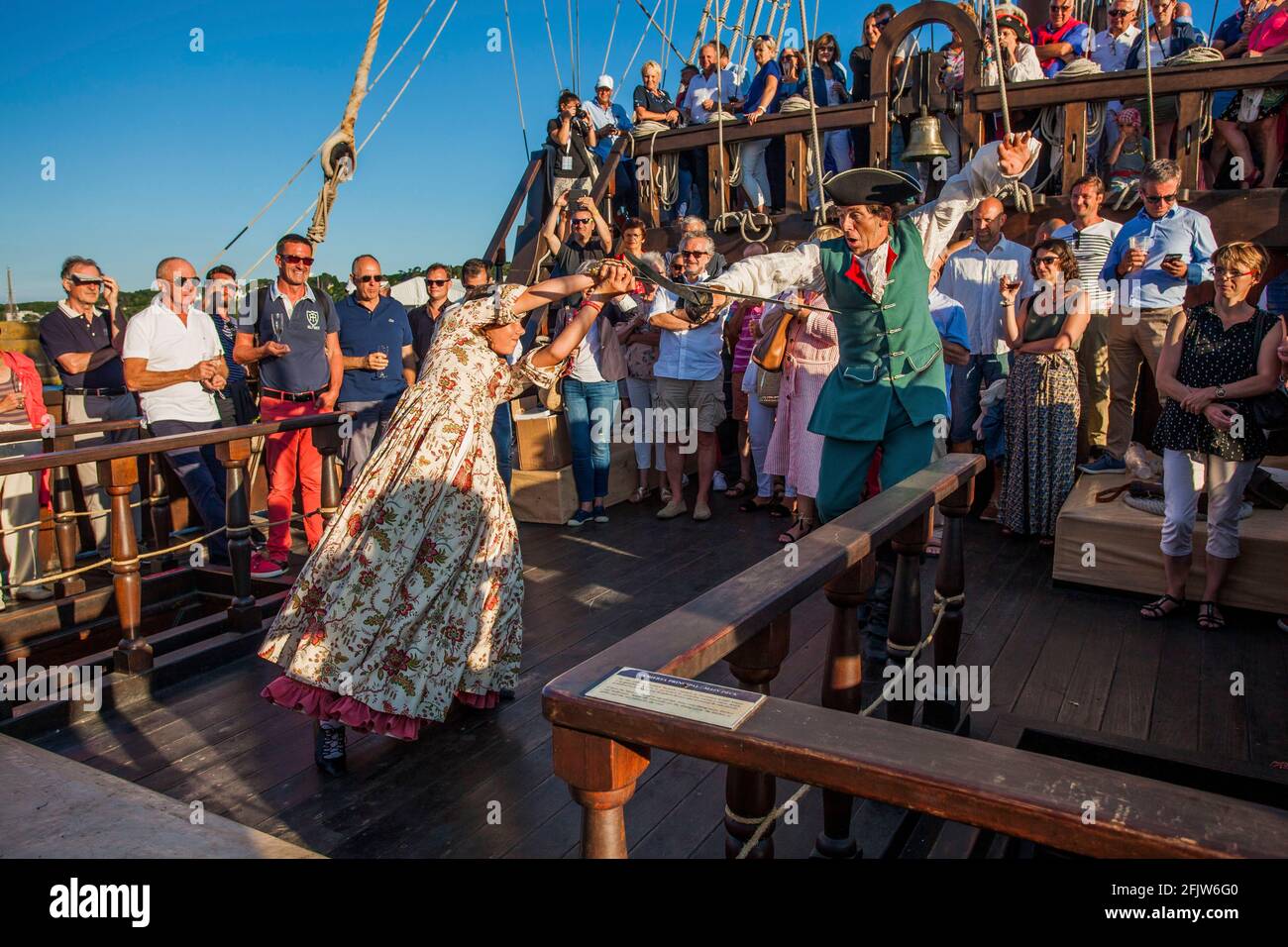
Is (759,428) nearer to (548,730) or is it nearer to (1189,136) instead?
(1189,136)

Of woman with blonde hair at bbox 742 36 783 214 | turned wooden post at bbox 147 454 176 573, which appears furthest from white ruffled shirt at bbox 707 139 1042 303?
woman with blonde hair at bbox 742 36 783 214

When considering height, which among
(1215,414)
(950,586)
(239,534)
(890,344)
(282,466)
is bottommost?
(950,586)

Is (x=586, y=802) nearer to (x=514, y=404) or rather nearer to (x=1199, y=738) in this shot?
(x=1199, y=738)

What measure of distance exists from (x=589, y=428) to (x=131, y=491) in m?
2.84

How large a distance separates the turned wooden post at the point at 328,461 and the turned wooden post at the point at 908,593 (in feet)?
9.34

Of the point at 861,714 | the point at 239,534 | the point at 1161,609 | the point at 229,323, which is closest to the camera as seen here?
the point at 861,714

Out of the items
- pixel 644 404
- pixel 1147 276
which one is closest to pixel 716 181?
pixel 644 404

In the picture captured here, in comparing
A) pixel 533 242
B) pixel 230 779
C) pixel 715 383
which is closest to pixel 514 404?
pixel 715 383

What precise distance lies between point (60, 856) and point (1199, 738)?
317 cm

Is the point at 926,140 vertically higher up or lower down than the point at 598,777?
higher up

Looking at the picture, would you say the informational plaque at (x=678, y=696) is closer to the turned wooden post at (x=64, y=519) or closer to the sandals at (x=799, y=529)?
the sandals at (x=799, y=529)

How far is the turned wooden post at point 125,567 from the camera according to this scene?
3.48m

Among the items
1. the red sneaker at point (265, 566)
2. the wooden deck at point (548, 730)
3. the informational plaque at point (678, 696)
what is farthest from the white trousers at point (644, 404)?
the informational plaque at point (678, 696)

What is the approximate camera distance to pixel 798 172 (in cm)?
705
